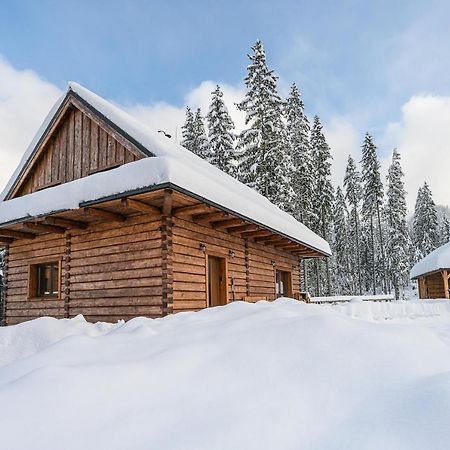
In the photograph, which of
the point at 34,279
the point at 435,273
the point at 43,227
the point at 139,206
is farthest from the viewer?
the point at 435,273

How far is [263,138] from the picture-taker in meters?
23.1

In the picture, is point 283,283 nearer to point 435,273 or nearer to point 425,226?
point 435,273

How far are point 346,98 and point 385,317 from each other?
14342 mm

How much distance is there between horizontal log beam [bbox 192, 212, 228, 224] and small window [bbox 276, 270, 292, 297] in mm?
7000

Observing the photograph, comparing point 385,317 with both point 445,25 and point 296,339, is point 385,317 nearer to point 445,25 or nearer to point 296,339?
point 296,339

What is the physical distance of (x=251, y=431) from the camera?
2498mm

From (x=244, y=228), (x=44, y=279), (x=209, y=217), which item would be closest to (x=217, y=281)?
(x=244, y=228)

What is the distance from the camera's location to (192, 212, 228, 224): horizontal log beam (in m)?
8.96

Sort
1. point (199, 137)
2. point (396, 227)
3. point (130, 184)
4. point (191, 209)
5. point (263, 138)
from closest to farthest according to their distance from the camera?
point (130, 184)
point (191, 209)
point (263, 138)
point (199, 137)
point (396, 227)

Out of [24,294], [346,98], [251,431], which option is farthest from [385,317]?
[346,98]

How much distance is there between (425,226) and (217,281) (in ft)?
132

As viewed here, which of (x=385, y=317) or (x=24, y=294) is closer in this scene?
(x=385, y=317)

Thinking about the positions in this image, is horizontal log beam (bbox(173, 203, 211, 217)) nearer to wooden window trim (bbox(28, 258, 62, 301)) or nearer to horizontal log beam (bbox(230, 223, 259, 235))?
horizontal log beam (bbox(230, 223, 259, 235))

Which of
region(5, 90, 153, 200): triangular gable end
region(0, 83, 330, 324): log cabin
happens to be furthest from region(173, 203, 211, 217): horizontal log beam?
region(5, 90, 153, 200): triangular gable end
